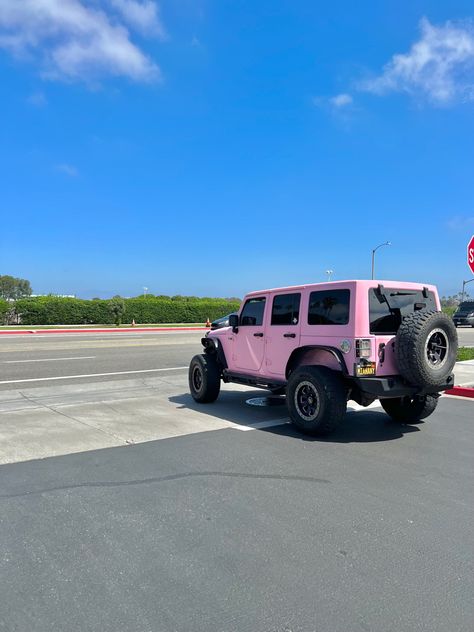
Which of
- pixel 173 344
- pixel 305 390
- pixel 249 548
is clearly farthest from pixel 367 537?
pixel 173 344

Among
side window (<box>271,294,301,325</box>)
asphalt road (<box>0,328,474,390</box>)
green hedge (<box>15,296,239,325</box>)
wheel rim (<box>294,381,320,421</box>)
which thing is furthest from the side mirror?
green hedge (<box>15,296,239,325</box>)

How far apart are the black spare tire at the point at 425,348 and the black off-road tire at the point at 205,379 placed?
130 inches

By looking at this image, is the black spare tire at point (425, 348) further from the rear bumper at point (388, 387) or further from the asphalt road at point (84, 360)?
the asphalt road at point (84, 360)

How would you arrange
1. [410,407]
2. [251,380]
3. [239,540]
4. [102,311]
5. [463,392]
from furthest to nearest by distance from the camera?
[102,311]
[463,392]
[251,380]
[410,407]
[239,540]

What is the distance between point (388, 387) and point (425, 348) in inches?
24.7

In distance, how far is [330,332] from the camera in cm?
621

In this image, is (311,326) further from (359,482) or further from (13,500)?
(13,500)

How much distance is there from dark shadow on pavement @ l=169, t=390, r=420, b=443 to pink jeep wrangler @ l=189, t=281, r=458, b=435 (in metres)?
0.24

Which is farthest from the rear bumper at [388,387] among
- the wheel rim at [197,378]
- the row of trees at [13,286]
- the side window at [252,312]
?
the row of trees at [13,286]

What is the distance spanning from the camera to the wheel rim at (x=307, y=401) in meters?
6.09

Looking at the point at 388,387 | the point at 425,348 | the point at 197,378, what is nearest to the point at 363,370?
the point at 388,387

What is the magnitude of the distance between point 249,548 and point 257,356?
4338mm

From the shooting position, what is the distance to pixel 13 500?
13.5ft

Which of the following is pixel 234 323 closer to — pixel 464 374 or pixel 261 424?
pixel 261 424
